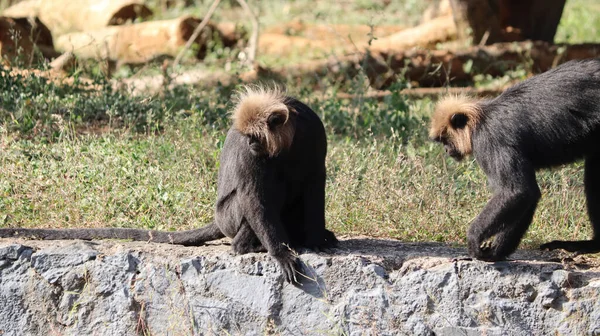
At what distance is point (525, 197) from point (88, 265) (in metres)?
2.81

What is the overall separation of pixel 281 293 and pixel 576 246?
2116 millimetres

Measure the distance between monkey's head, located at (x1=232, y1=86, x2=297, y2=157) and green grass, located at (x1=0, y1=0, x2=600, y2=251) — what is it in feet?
5.00

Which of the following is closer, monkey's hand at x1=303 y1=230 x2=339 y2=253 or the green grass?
monkey's hand at x1=303 y1=230 x2=339 y2=253

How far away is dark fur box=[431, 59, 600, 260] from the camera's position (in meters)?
4.52

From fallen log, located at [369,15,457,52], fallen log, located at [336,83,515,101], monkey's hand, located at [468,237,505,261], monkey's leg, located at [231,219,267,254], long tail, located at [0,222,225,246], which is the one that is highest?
monkey's hand, located at [468,237,505,261]

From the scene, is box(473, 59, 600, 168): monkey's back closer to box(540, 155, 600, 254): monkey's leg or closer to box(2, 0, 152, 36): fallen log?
box(540, 155, 600, 254): monkey's leg

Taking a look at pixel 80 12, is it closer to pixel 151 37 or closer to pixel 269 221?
pixel 151 37

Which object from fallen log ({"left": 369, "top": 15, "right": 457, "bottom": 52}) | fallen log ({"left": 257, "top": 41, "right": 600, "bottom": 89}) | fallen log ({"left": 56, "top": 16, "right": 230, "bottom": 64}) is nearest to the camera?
fallen log ({"left": 257, "top": 41, "right": 600, "bottom": 89})

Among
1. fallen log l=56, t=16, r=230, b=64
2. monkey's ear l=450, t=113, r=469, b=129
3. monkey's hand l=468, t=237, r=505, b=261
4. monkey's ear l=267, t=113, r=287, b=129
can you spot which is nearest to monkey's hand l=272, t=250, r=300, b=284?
monkey's ear l=267, t=113, r=287, b=129

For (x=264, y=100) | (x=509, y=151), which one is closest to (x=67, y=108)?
(x=264, y=100)

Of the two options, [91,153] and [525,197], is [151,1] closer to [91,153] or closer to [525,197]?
[91,153]

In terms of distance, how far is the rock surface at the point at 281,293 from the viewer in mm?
4586

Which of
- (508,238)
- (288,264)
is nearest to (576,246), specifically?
(508,238)

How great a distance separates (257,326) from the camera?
15.8 ft
